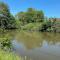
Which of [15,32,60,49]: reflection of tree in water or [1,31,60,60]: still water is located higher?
[1,31,60,60]: still water

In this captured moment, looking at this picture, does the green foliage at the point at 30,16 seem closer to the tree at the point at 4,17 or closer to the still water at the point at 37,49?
the tree at the point at 4,17

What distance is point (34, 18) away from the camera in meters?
45.3

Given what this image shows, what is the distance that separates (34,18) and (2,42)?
3537 cm

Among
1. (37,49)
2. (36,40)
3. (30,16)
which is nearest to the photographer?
(37,49)

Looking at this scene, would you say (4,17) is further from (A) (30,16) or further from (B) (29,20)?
(A) (30,16)

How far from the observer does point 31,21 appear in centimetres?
4525

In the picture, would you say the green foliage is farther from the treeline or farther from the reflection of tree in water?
the reflection of tree in water

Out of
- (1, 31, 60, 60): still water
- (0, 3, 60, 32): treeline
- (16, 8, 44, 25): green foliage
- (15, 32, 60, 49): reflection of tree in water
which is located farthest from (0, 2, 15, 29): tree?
(16, 8, 44, 25): green foliage

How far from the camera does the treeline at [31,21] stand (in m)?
32.7

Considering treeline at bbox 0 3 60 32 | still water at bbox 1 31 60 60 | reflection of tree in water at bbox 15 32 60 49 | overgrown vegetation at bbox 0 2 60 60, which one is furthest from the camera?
treeline at bbox 0 3 60 32

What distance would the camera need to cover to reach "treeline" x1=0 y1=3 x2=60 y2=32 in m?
32.7

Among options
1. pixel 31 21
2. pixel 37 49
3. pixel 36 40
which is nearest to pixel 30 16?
pixel 31 21

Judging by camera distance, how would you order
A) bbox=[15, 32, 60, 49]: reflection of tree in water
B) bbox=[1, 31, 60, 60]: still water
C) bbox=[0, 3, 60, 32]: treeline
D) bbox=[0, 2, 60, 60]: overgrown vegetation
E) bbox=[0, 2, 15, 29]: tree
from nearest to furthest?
bbox=[1, 31, 60, 60]: still water, bbox=[15, 32, 60, 49]: reflection of tree in water, bbox=[0, 2, 15, 29]: tree, bbox=[0, 2, 60, 60]: overgrown vegetation, bbox=[0, 3, 60, 32]: treeline

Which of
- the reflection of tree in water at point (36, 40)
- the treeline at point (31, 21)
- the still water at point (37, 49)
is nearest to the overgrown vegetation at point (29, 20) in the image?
the treeline at point (31, 21)
